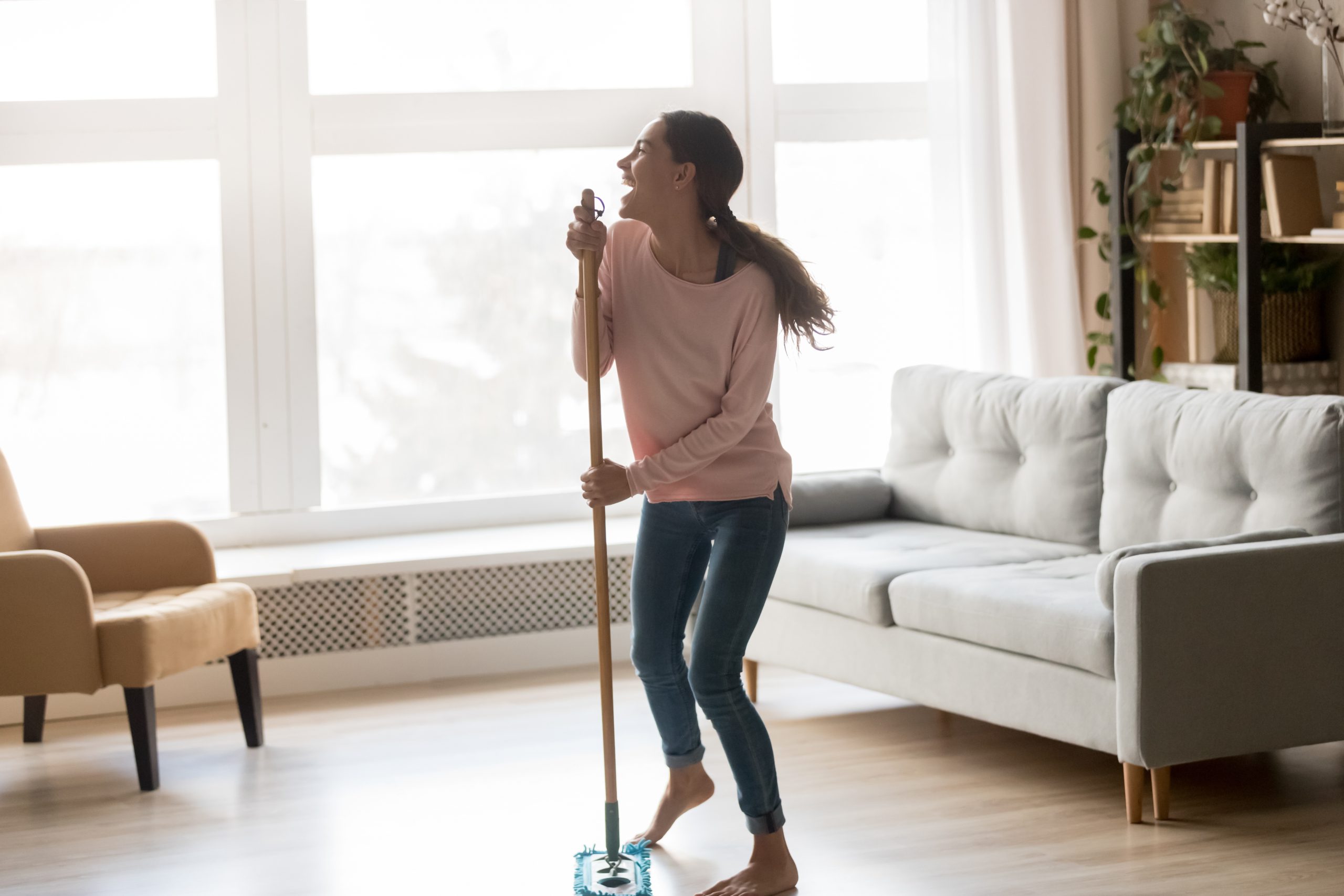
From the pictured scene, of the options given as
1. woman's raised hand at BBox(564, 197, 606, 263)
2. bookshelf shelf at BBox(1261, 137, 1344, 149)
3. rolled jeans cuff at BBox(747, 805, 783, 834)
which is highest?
bookshelf shelf at BBox(1261, 137, 1344, 149)

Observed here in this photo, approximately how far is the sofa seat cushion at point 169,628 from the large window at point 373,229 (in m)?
0.82

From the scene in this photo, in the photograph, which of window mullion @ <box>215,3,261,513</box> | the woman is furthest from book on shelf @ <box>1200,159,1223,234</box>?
window mullion @ <box>215,3,261,513</box>

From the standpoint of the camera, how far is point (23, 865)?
A: 2.88m

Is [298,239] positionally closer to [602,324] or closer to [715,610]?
[602,324]

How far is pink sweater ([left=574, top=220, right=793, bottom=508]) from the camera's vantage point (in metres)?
2.46

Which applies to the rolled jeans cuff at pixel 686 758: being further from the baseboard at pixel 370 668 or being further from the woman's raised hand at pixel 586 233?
the baseboard at pixel 370 668

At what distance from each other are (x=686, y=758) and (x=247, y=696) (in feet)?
4.62

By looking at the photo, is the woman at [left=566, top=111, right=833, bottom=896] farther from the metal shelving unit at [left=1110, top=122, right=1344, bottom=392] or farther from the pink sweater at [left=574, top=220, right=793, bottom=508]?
the metal shelving unit at [left=1110, top=122, right=1344, bottom=392]

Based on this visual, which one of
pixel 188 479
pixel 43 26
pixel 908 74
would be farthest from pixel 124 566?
pixel 908 74

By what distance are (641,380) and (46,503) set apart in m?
2.55

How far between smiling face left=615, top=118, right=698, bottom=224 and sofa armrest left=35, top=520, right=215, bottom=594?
71.2 inches

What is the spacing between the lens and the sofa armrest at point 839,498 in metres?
4.12

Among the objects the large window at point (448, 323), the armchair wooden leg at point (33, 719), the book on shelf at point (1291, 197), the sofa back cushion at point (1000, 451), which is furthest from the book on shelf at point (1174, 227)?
the armchair wooden leg at point (33, 719)

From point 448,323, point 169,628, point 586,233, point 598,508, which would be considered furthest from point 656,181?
point 448,323
